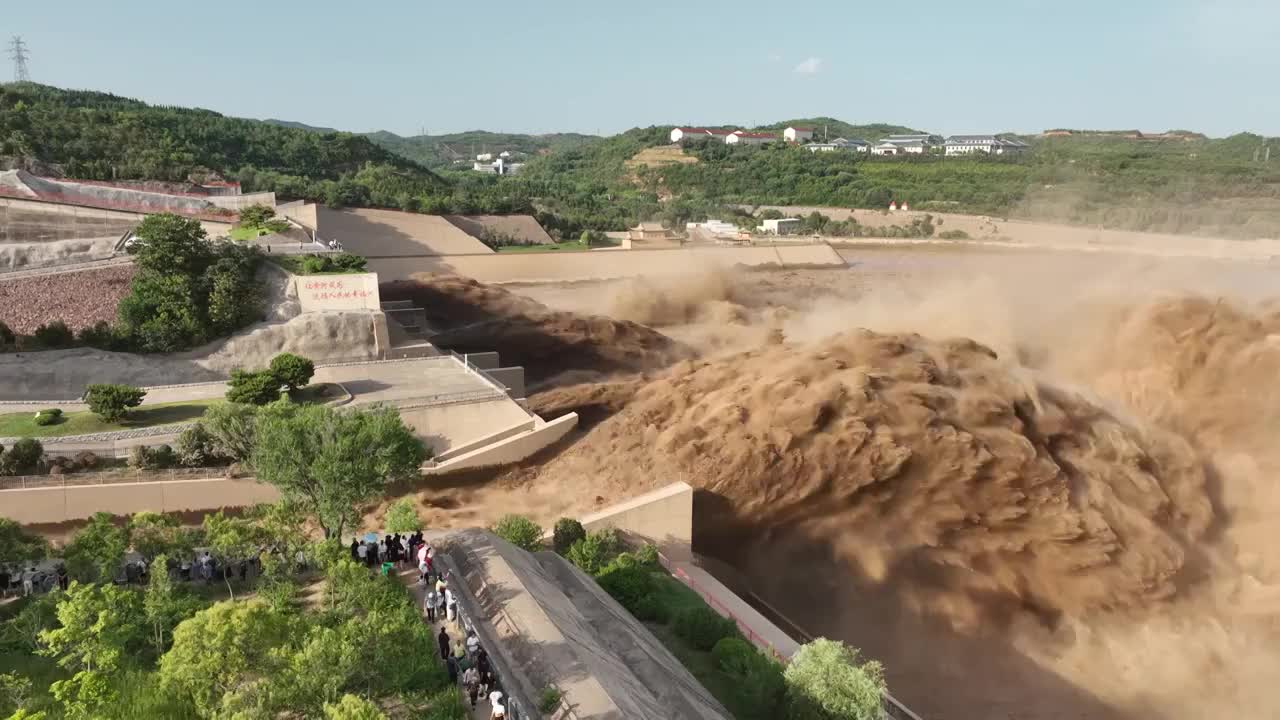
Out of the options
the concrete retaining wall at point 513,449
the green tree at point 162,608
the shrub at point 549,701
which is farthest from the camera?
the concrete retaining wall at point 513,449

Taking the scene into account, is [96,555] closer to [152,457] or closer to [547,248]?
[152,457]

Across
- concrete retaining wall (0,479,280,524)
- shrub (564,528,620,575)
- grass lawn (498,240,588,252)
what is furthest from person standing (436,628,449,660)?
grass lawn (498,240,588,252)

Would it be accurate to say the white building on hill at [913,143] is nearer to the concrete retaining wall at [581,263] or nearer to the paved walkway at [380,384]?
the concrete retaining wall at [581,263]

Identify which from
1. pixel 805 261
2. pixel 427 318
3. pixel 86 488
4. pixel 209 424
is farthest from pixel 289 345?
pixel 805 261

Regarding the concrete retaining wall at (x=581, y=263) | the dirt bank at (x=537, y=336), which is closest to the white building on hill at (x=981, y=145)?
the concrete retaining wall at (x=581, y=263)

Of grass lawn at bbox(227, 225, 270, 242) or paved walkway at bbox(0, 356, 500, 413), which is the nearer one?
paved walkway at bbox(0, 356, 500, 413)

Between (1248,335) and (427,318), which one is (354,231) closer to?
(427,318)

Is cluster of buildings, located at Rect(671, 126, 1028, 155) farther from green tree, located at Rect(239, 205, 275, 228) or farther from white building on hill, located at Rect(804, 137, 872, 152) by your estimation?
green tree, located at Rect(239, 205, 275, 228)
